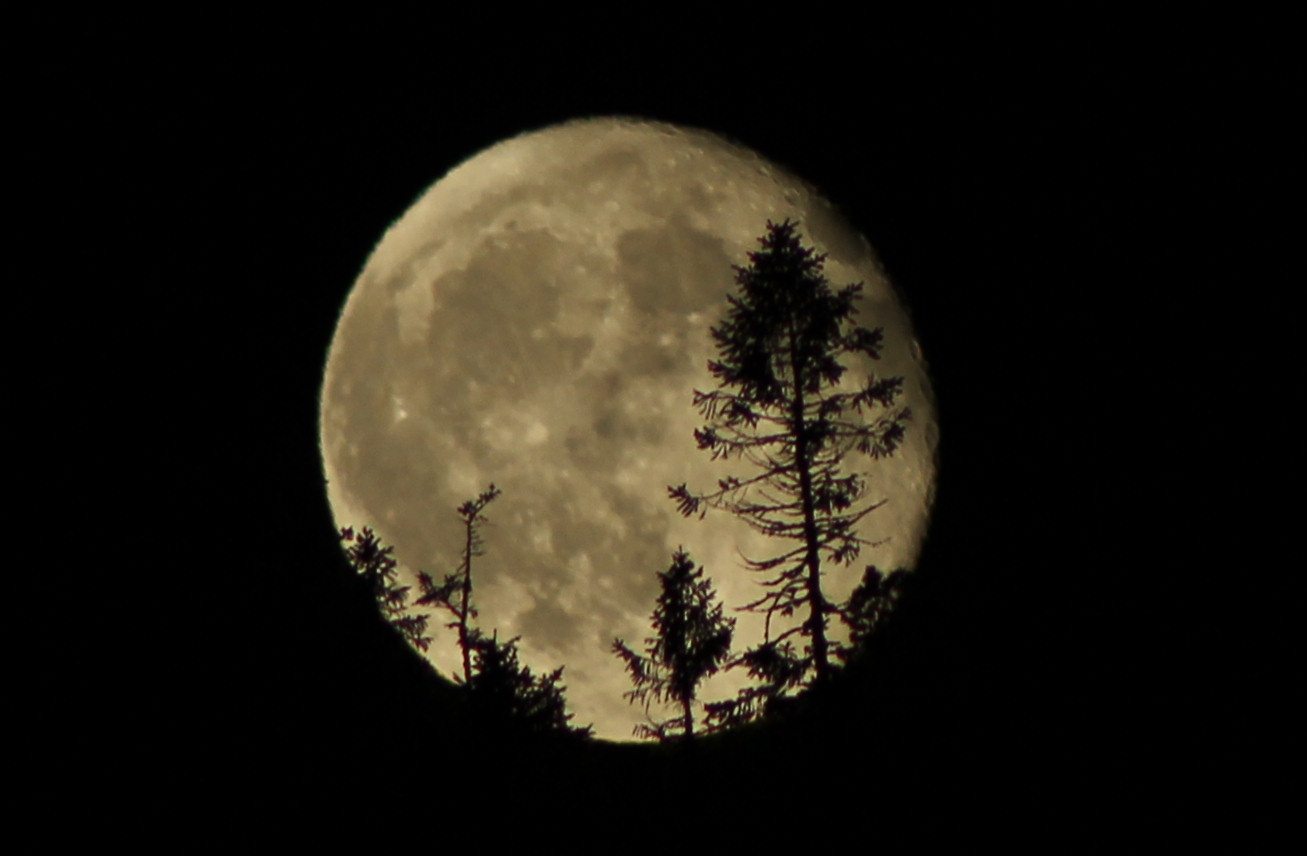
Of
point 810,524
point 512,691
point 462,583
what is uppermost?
point 462,583

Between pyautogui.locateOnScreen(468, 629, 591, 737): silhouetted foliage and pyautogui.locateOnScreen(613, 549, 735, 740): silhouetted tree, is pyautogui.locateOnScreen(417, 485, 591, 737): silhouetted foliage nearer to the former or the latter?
pyautogui.locateOnScreen(468, 629, 591, 737): silhouetted foliage

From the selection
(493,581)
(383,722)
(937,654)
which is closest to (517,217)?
(493,581)

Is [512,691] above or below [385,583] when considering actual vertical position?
below

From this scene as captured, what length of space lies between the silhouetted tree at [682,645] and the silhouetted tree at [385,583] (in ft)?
19.3

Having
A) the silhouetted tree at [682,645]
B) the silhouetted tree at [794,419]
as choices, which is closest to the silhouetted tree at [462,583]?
the silhouetted tree at [682,645]

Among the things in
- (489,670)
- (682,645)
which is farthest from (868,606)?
(489,670)

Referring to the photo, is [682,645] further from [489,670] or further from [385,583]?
[385,583]

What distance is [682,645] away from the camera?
19.3 m

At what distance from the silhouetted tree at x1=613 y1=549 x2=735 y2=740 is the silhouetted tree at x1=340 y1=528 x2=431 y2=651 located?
589cm

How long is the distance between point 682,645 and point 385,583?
24.6ft

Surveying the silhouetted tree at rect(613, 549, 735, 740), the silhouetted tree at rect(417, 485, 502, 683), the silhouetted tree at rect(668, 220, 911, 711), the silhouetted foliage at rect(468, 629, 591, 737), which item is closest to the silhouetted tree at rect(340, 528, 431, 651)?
the silhouetted tree at rect(417, 485, 502, 683)

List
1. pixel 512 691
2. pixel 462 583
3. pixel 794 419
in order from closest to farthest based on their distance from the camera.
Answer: pixel 794 419
pixel 512 691
pixel 462 583

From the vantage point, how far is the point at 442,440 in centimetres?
2492

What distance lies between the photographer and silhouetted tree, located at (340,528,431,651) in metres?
21.8
